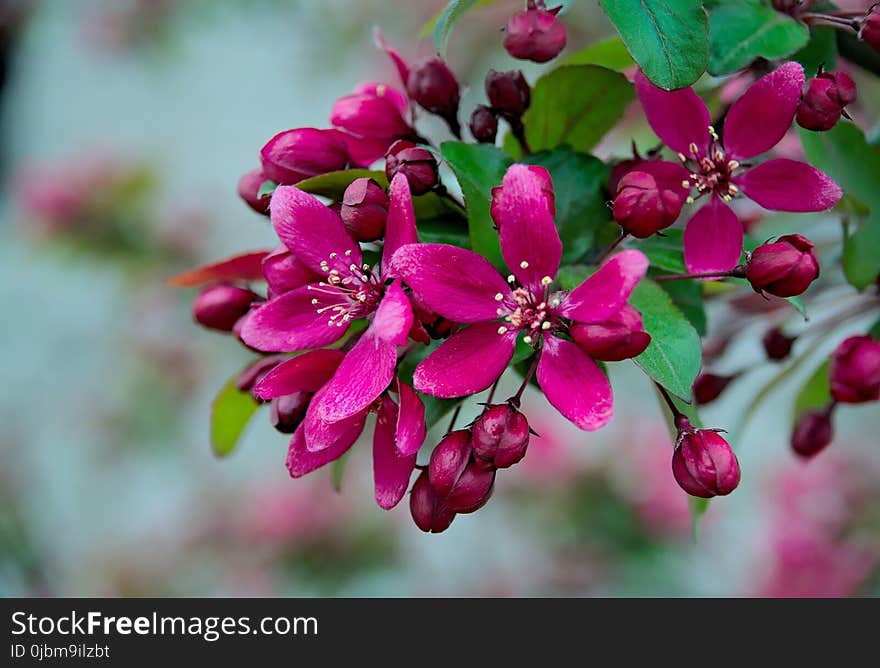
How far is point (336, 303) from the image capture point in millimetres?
645

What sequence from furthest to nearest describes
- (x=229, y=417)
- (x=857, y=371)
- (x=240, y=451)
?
(x=240, y=451) < (x=229, y=417) < (x=857, y=371)

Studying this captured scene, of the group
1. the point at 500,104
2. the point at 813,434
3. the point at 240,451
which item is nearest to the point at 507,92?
the point at 500,104

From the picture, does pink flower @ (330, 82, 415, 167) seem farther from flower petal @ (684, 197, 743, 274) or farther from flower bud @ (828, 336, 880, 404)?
flower bud @ (828, 336, 880, 404)

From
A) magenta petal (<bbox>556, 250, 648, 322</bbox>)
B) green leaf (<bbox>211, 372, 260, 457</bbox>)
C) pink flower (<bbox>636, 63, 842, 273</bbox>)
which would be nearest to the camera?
magenta petal (<bbox>556, 250, 648, 322</bbox>)

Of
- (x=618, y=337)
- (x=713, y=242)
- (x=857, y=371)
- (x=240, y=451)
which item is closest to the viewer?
(x=618, y=337)

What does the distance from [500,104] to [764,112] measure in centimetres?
19

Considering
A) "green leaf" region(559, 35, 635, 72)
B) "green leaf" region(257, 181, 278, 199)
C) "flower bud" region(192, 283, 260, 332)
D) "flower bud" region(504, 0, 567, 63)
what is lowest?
"flower bud" region(192, 283, 260, 332)

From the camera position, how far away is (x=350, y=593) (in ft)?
6.89

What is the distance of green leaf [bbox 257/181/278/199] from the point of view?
2.17 feet

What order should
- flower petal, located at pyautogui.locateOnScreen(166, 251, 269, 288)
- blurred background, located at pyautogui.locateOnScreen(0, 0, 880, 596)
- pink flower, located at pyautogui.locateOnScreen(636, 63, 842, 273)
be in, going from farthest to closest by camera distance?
blurred background, located at pyautogui.locateOnScreen(0, 0, 880, 596)
flower petal, located at pyautogui.locateOnScreen(166, 251, 269, 288)
pink flower, located at pyautogui.locateOnScreen(636, 63, 842, 273)

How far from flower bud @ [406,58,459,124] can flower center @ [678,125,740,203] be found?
0.61 ft

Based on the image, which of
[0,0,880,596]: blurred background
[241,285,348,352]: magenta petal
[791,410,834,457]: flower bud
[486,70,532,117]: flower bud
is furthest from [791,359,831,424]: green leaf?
[0,0,880,596]: blurred background

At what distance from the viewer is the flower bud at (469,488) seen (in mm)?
589

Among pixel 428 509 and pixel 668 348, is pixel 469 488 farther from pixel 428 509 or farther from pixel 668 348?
pixel 668 348
